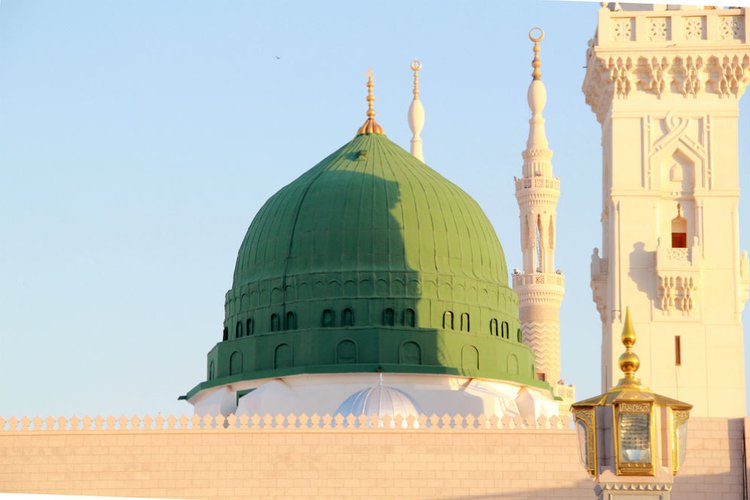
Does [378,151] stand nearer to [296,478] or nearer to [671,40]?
[671,40]

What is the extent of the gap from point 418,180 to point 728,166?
7468 mm

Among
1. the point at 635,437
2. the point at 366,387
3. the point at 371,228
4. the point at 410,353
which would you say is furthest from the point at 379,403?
the point at 635,437

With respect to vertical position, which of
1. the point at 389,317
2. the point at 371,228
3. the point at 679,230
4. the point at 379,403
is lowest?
the point at 379,403

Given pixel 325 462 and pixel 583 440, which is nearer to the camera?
pixel 583 440

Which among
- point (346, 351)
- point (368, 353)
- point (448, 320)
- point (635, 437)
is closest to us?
point (635, 437)

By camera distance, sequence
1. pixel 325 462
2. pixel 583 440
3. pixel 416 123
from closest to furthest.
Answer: pixel 583 440 < pixel 325 462 < pixel 416 123

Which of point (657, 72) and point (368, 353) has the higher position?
point (657, 72)

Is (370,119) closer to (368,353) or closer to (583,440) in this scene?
(368,353)

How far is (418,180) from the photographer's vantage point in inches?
1447

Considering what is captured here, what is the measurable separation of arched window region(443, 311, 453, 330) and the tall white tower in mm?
4063

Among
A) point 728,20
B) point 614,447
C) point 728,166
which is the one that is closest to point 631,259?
point 728,166

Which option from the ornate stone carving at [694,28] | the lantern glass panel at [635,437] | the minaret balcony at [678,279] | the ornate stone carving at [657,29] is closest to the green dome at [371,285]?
the minaret balcony at [678,279]

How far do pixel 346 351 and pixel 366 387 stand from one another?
1.23 metres

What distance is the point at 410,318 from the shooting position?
34.9 m
